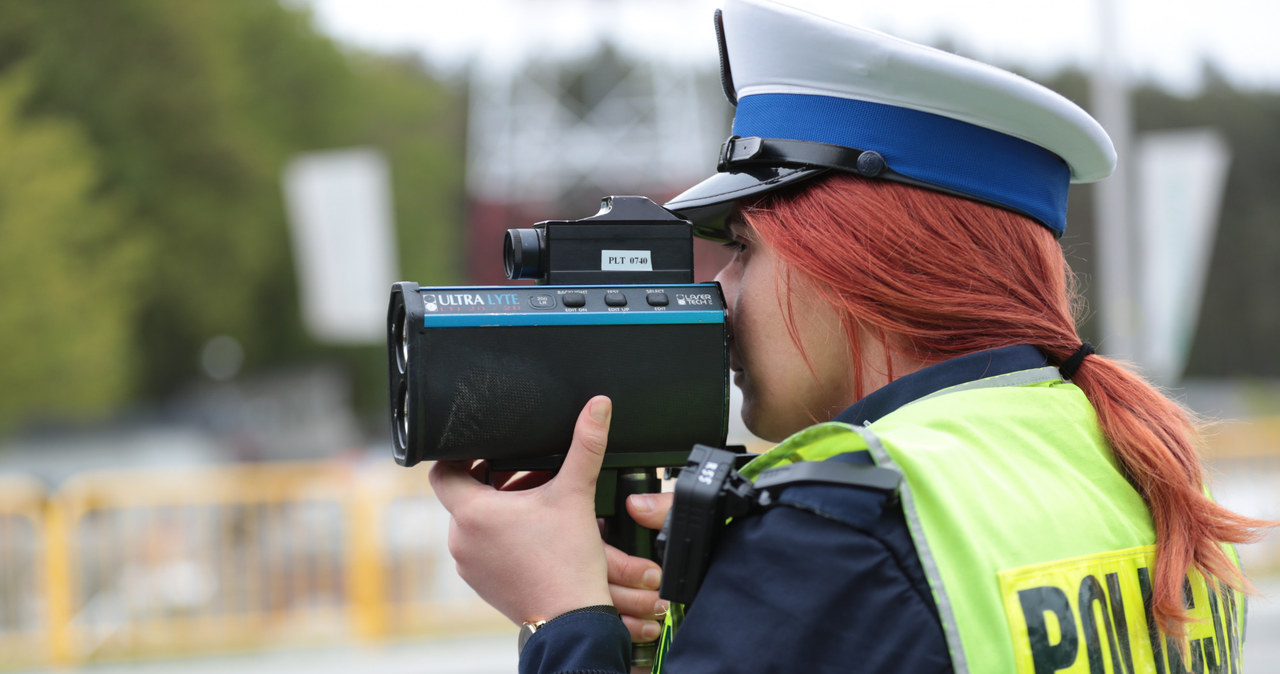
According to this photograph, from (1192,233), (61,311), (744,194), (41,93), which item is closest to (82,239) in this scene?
(61,311)

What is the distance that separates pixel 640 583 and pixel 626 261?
0.37m

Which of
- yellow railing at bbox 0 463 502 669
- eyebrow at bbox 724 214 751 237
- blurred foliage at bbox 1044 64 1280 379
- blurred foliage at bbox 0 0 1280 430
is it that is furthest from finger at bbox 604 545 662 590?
blurred foliage at bbox 1044 64 1280 379

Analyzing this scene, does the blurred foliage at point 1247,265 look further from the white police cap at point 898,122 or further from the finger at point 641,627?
the finger at point 641,627

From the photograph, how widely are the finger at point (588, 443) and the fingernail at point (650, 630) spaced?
0.60 feet

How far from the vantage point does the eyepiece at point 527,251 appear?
131 centimetres

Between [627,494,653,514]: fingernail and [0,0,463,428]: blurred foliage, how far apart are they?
9.57m

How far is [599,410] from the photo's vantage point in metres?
1.18

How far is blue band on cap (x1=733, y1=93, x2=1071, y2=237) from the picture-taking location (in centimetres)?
111

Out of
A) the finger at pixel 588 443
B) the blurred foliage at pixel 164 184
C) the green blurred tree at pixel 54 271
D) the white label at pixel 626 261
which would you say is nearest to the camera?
the finger at pixel 588 443

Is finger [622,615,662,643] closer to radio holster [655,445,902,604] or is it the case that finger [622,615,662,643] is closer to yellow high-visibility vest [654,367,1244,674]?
yellow high-visibility vest [654,367,1244,674]

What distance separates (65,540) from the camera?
6.05m

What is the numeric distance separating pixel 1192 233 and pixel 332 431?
25942 mm

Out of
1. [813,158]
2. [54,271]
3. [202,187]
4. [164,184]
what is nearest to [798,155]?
A: [813,158]

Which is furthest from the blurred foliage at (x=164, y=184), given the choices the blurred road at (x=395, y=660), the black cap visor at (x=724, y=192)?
the black cap visor at (x=724, y=192)
